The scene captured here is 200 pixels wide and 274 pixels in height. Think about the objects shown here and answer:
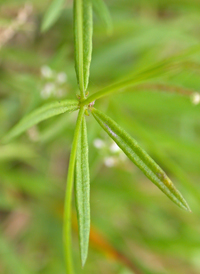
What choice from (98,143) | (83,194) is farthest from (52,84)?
(83,194)

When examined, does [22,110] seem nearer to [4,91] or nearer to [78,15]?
[4,91]

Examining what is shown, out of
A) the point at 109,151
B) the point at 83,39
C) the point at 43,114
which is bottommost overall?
the point at 43,114

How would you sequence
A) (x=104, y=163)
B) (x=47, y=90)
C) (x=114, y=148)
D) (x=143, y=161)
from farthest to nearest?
(x=104, y=163)
(x=47, y=90)
(x=114, y=148)
(x=143, y=161)

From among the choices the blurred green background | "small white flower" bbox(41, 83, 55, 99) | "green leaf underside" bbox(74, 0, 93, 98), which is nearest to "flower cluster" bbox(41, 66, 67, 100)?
"small white flower" bbox(41, 83, 55, 99)

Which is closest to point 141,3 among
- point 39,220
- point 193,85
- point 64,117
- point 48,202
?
point 193,85

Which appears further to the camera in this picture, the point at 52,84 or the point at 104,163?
the point at 104,163

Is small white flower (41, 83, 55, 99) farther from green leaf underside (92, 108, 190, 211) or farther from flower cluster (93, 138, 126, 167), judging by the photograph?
green leaf underside (92, 108, 190, 211)

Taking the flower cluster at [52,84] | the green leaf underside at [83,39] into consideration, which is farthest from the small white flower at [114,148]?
the green leaf underside at [83,39]

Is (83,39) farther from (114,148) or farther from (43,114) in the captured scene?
(114,148)
